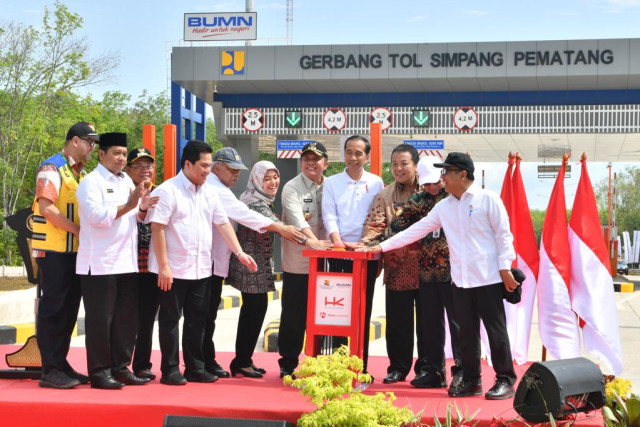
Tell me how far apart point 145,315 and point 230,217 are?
918 millimetres

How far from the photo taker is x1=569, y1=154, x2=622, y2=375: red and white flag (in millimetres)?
6633

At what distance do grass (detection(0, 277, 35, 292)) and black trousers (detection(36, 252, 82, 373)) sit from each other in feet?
26.0

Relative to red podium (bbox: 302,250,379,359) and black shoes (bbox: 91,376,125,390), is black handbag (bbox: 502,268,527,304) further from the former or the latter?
black shoes (bbox: 91,376,125,390)

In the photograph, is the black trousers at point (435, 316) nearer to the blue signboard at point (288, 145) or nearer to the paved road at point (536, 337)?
the paved road at point (536, 337)

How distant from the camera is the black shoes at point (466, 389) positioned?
18.7 ft

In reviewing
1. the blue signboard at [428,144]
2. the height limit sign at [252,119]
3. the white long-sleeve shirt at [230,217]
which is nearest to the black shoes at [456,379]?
the white long-sleeve shirt at [230,217]

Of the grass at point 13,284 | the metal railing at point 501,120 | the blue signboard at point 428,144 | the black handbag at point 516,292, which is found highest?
the metal railing at point 501,120

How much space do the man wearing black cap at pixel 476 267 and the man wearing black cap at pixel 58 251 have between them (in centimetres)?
246

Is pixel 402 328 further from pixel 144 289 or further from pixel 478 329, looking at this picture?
pixel 144 289

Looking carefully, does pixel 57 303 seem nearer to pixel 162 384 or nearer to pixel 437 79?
pixel 162 384

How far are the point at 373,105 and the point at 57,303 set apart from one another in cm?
1168

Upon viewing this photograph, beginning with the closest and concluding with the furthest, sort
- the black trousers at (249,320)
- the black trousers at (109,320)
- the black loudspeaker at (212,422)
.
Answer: the black loudspeaker at (212,422), the black trousers at (109,320), the black trousers at (249,320)

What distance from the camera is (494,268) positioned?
5633mm

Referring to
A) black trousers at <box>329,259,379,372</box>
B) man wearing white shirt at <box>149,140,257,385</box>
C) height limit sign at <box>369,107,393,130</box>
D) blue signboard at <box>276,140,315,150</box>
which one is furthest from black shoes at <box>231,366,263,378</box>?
height limit sign at <box>369,107,393,130</box>
